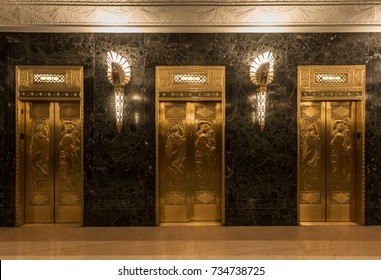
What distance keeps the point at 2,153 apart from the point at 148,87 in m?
2.63

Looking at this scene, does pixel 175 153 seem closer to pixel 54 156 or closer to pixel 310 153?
pixel 54 156

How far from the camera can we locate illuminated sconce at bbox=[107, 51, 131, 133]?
6.68 metres

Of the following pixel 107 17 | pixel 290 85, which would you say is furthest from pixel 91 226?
pixel 290 85

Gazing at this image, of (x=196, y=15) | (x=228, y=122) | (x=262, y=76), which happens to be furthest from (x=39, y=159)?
(x=262, y=76)

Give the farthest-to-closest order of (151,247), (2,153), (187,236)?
(2,153) → (187,236) → (151,247)

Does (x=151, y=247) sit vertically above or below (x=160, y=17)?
below

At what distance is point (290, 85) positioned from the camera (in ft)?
22.7

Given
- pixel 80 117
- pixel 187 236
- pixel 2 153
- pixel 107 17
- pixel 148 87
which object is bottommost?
pixel 187 236

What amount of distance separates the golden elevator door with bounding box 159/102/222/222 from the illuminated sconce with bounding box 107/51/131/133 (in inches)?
31.2

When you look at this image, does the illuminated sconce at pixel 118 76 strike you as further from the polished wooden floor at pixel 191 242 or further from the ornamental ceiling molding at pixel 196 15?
the polished wooden floor at pixel 191 242

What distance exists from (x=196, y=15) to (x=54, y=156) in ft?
11.0

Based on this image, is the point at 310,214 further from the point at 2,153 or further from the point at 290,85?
the point at 2,153

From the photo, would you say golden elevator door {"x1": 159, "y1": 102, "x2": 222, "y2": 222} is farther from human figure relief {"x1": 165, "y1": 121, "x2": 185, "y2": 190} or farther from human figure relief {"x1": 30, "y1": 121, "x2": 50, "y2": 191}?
human figure relief {"x1": 30, "y1": 121, "x2": 50, "y2": 191}

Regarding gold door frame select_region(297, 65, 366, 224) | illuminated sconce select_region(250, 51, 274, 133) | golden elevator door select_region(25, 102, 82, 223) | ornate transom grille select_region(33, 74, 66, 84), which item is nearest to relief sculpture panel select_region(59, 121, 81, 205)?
golden elevator door select_region(25, 102, 82, 223)
